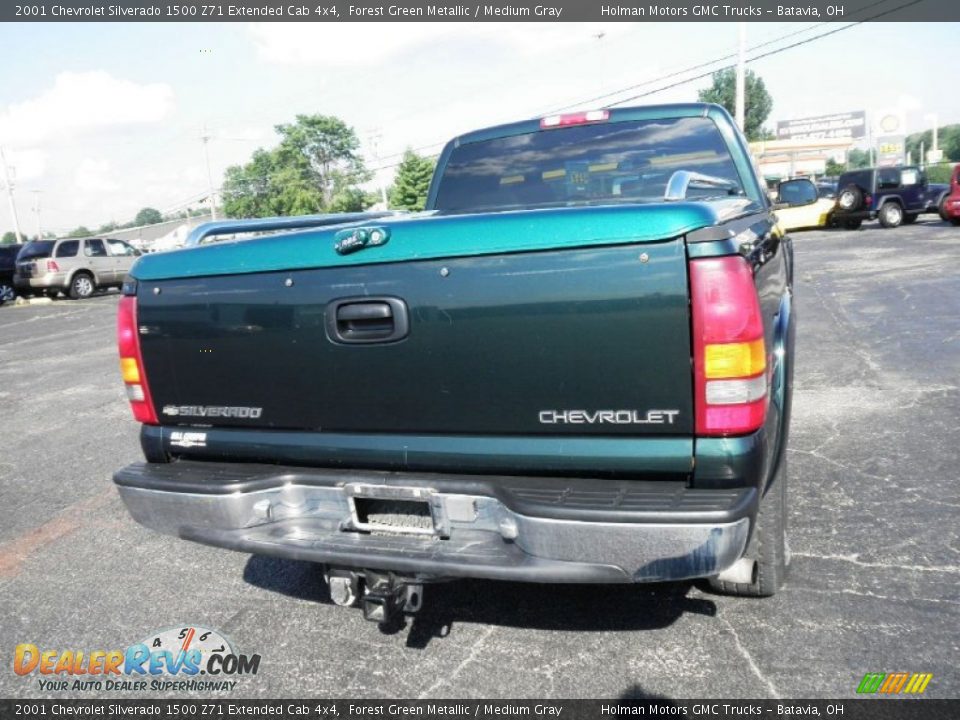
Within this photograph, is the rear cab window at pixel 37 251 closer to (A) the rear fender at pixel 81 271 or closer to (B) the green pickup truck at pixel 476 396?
(A) the rear fender at pixel 81 271

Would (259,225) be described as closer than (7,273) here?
Yes

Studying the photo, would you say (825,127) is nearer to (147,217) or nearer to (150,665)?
(150,665)

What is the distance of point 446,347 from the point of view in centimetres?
248

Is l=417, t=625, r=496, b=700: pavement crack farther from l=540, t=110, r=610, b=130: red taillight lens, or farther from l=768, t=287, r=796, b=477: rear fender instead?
l=540, t=110, r=610, b=130: red taillight lens

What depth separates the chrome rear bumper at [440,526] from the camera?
220cm

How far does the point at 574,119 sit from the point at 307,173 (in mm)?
84048

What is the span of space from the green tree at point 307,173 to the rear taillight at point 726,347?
81542mm

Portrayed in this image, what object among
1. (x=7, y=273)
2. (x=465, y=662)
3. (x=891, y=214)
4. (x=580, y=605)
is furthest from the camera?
(x=7, y=273)

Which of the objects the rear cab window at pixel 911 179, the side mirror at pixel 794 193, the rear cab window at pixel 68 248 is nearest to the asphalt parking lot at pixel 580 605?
the side mirror at pixel 794 193

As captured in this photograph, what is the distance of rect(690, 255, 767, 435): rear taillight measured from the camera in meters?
2.17

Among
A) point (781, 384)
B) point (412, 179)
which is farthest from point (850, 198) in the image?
point (412, 179)

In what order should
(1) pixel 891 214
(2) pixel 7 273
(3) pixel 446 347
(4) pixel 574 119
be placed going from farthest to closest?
(2) pixel 7 273
(1) pixel 891 214
(4) pixel 574 119
(3) pixel 446 347

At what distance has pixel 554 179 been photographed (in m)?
4.18

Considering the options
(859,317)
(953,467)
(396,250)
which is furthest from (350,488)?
(859,317)
